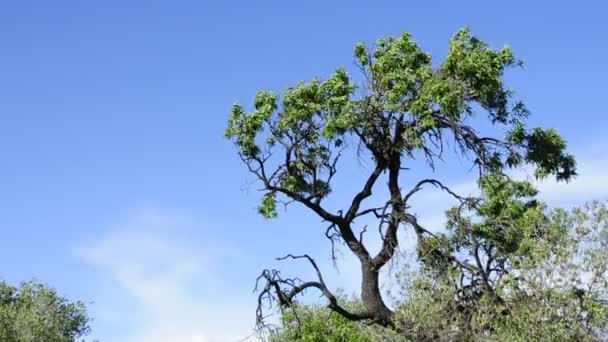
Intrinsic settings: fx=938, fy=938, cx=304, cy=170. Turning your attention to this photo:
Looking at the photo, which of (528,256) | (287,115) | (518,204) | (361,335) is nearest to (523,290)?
(528,256)

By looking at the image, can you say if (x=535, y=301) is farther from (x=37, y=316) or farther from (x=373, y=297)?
(x=37, y=316)

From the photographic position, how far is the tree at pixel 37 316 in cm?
5825

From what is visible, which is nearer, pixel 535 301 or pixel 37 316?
pixel 535 301

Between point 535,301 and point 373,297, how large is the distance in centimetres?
572

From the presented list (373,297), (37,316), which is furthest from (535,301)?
(37,316)

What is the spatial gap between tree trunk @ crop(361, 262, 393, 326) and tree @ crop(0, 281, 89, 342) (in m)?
34.1

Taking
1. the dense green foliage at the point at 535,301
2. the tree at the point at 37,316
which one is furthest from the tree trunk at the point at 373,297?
the tree at the point at 37,316

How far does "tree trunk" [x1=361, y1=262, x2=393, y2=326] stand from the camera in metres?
29.7

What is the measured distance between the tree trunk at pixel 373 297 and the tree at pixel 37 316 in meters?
34.1

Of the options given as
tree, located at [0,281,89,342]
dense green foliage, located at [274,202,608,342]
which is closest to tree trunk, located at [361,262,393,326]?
dense green foliage, located at [274,202,608,342]

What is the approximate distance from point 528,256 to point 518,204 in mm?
5892

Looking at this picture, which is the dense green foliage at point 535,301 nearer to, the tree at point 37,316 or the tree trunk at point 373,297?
the tree trunk at point 373,297

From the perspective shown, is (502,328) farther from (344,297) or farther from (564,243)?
(344,297)

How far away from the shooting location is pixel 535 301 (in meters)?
25.9
